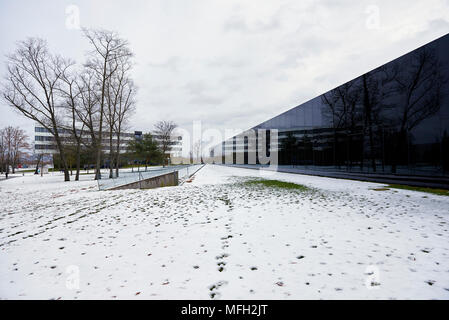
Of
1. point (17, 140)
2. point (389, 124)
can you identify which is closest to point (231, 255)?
point (389, 124)

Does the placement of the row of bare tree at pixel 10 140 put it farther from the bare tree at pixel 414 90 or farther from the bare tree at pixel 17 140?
the bare tree at pixel 414 90

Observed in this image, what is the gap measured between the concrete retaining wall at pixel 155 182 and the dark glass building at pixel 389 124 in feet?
49.2

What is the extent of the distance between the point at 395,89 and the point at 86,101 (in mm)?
28796

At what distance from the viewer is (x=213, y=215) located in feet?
20.5

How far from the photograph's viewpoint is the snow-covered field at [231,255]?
8.53 ft

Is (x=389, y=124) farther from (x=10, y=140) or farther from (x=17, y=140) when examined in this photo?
(x=17, y=140)

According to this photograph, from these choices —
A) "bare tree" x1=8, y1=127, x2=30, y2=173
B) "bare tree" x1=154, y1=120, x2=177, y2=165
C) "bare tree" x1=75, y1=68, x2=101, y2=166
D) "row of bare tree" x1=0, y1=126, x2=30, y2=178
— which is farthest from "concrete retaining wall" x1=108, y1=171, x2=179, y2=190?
"bare tree" x1=8, y1=127, x2=30, y2=173

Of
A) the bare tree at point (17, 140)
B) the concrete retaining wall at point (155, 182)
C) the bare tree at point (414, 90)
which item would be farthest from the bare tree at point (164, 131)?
the bare tree at point (414, 90)

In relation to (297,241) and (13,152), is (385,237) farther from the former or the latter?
(13,152)

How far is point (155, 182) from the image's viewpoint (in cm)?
1780

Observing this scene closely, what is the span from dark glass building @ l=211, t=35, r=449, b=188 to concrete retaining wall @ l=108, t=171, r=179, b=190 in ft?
49.2

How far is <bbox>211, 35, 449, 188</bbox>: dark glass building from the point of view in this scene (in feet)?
36.9

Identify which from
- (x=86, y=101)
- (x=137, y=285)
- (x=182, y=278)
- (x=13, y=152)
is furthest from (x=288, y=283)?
(x=13, y=152)

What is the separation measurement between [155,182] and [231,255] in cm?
1563
